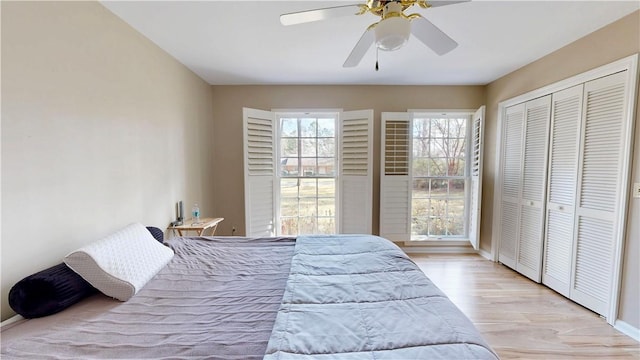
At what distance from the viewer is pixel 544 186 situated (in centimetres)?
266

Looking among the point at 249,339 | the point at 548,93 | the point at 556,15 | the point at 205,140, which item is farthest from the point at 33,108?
the point at 548,93

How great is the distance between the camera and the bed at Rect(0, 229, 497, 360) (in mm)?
895

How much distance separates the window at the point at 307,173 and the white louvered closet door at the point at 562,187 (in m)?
2.34

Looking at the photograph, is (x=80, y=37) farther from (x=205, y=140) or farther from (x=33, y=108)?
(x=205, y=140)

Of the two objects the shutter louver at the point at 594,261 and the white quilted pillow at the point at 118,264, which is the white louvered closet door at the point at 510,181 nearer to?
the shutter louver at the point at 594,261

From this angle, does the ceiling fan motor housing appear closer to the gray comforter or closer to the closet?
the gray comforter

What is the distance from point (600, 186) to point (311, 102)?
2994mm

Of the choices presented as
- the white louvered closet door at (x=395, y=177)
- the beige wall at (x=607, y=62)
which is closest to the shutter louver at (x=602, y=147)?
the beige wall at (x=607, y=62)

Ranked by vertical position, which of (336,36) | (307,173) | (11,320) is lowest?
(11,320)

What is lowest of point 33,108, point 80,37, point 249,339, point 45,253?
point 249,339

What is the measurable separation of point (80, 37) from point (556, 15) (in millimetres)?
3236

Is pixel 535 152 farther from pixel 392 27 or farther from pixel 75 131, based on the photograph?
pixel 75 131

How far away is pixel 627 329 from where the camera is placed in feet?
6.34

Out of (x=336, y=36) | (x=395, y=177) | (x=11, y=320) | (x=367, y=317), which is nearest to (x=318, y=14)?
(x=336, y=36)
